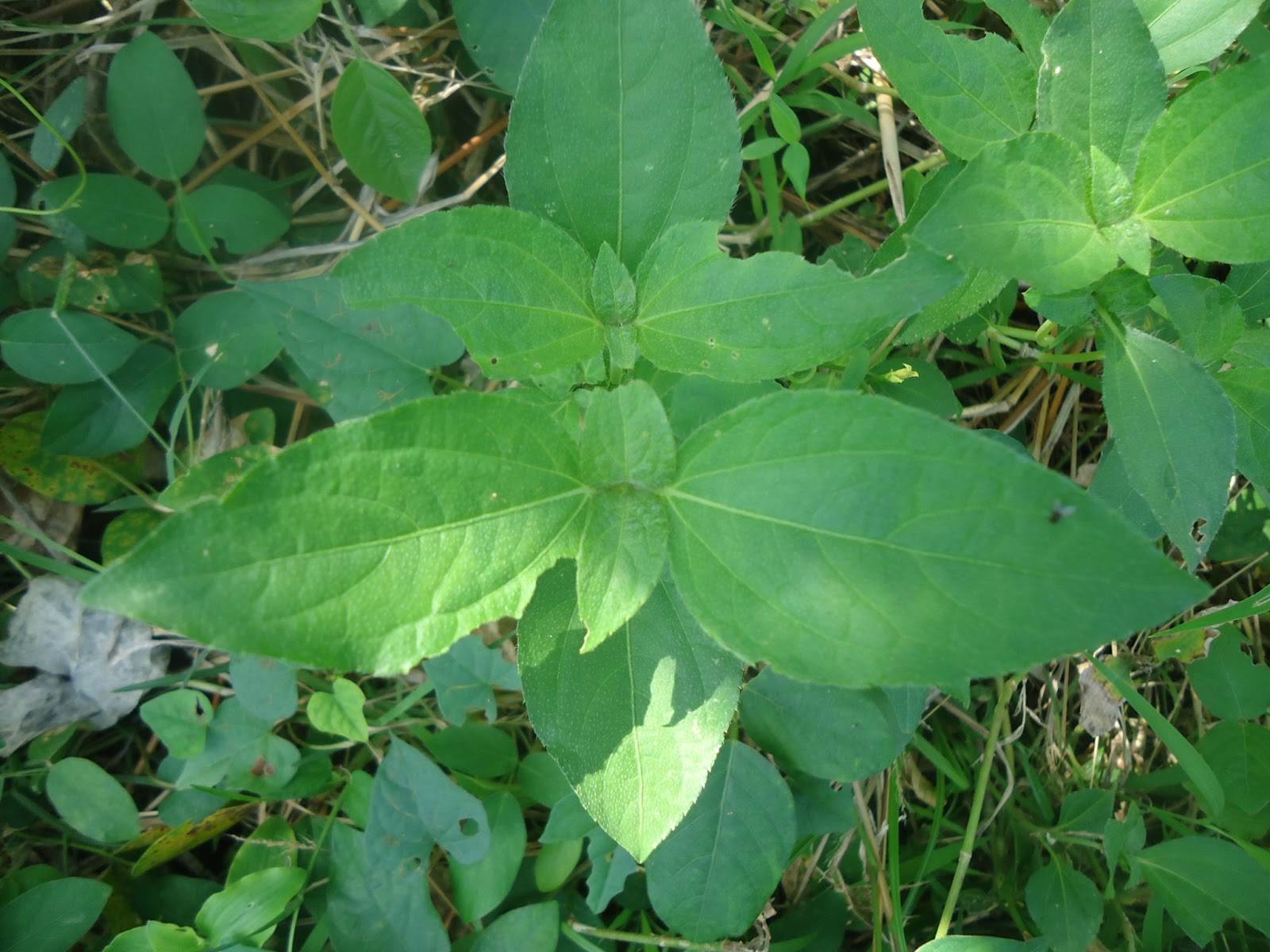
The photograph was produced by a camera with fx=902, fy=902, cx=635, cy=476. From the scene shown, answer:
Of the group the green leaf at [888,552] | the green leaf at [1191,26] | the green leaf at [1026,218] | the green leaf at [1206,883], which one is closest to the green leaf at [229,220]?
the green leaf at [888,552]

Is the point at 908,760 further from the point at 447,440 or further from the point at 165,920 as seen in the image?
the point at 165,920

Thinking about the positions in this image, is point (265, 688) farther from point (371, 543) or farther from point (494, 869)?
point (371, 543)

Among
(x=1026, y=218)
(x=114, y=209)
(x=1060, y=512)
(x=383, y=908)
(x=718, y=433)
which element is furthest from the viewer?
(x=114, y=209)

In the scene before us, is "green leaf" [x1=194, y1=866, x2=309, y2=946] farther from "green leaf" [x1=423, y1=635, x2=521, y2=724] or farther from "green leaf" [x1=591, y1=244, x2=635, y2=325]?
"green leaf" [x1=591, y1=244, x2=635, y2=325]

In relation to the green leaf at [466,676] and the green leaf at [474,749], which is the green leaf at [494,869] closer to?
the green leaf at [474,749]

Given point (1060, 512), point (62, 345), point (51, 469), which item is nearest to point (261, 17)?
point (62, 345)

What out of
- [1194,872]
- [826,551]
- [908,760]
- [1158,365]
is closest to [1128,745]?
[1194,872]

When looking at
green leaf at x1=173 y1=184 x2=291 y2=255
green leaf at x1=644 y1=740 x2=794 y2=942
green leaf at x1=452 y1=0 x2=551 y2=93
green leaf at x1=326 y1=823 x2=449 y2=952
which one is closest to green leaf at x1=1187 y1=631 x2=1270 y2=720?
green leaf at x1=644 y1=740 x2=794 y2=942
